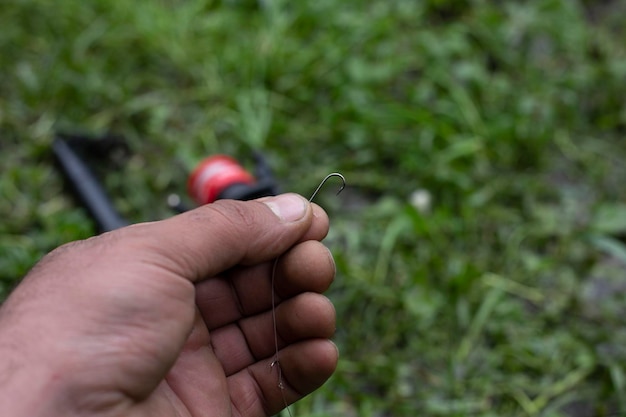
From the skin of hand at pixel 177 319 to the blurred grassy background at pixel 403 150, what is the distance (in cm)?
54

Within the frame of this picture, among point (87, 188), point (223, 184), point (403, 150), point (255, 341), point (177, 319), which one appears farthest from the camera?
A: point (403, 150)

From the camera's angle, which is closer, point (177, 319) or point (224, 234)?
point (177, 319)

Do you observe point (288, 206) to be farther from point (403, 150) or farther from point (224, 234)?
point (403, 150)

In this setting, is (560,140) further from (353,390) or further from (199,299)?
(199,299)

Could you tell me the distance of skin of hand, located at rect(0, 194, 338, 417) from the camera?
1.21m

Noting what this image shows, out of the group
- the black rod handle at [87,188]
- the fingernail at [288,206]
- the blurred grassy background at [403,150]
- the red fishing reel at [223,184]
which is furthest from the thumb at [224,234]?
the black rod handle at [87,188]

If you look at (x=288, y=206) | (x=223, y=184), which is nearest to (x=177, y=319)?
(x=288, y=206)

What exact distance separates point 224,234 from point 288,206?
Result: 7.7 inches

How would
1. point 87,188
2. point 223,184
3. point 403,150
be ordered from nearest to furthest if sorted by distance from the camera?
point 223,184
point 87,188
point 403,150

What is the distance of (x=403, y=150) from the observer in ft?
9.39

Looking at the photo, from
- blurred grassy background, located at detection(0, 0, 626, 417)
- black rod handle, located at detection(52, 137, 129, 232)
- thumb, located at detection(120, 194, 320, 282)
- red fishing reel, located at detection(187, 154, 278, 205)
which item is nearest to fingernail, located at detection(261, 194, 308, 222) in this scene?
thumb, located at detection(120, 194, 320, 282)

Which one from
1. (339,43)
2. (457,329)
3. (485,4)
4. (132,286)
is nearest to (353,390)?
(457,329)

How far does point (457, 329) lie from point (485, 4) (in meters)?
1.96

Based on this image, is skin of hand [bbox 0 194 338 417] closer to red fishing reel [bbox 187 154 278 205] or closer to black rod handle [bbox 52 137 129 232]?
red fishing reel [bbox 187 154 278 205]
